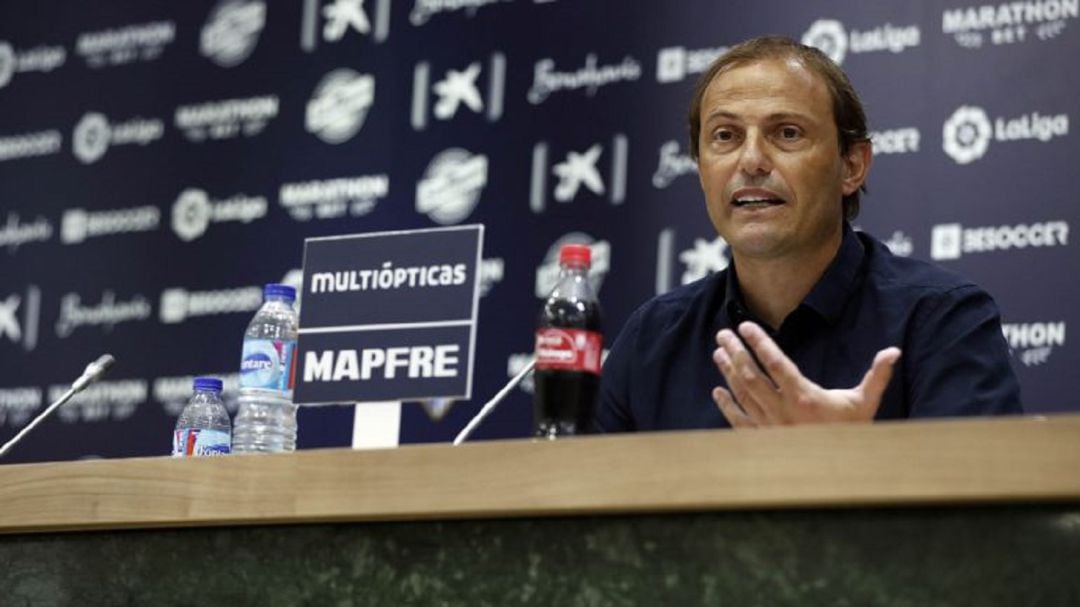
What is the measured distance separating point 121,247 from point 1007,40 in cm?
218

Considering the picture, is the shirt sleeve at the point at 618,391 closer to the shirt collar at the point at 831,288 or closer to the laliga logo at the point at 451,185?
the shirt collar at the point at 831,288

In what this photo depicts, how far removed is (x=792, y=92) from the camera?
247cm

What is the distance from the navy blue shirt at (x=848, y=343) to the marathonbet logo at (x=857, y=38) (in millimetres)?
1060

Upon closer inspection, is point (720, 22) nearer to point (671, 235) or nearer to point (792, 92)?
point (671, 235)

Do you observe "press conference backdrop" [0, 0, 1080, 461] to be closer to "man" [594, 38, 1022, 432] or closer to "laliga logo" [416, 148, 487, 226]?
"laliga logo" [416, 148, 487, 226]

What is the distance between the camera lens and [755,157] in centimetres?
246

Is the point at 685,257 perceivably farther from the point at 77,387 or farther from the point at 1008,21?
the point at 77,387

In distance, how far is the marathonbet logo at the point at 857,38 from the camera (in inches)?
136

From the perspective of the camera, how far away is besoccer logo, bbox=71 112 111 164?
14.5 ft

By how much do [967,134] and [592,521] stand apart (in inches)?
79.4

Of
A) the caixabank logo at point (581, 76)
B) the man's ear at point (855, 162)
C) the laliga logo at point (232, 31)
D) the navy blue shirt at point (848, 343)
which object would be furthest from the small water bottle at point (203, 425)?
the laliga logo at point (232, 31)

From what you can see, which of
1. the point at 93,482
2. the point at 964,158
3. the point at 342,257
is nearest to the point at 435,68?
the point at 964,158

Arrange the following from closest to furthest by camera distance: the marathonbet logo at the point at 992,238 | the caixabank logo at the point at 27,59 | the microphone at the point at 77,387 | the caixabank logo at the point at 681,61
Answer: the microphone at the point at 77,387
the marathonbet logo at the point at 992,238
the caixabank logo at the point at 681,61
the caixabank logo at the point at 27,59

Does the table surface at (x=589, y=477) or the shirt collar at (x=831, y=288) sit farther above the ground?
the shirt collar at (x=831, y=288)
